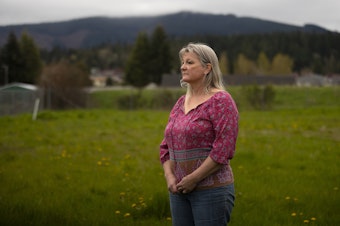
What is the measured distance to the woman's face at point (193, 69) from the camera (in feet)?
9.94

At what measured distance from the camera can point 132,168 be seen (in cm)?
806

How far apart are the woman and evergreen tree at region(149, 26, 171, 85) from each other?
212 feet

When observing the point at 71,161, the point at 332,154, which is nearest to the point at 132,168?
the point at 71,161

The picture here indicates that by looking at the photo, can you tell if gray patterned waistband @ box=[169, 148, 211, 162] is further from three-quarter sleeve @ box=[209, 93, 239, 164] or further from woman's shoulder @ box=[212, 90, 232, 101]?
woman's shoulder @ box=[212, 90, 232, 101]

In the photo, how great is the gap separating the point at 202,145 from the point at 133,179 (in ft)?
14.3

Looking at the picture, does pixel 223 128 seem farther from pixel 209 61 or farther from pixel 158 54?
pixel 158 54

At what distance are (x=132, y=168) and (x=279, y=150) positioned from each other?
3724mm

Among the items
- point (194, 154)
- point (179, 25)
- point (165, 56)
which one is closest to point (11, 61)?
point (165, 56)

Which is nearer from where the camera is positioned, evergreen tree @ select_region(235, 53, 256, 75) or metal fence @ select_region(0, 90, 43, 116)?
metal fence @ select_region(0, 90, 43, 116)

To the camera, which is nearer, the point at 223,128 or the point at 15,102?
the point at 223,128

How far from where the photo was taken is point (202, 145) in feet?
9.66

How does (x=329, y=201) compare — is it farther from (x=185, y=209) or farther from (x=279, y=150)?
(x=279, y=150)

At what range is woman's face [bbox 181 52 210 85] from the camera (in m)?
3.03

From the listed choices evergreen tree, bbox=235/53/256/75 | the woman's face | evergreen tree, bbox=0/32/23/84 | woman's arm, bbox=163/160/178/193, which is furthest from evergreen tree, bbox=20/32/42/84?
the woman's face
